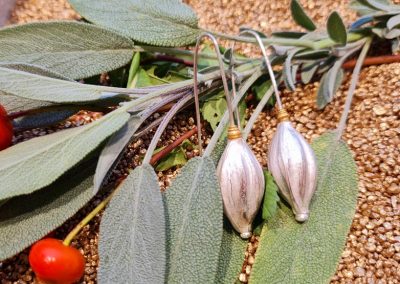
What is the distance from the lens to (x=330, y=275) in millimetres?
842

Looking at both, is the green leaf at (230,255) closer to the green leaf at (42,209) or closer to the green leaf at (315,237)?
the green leaf at (315,237)

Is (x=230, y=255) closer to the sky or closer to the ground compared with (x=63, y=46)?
closer to the ground

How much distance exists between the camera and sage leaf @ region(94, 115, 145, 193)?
812 millimetres

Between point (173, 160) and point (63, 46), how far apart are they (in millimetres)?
308

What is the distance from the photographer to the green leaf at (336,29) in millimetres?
999

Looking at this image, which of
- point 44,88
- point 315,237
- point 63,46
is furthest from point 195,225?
point 63,46

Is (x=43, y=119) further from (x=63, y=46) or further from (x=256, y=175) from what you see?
(x=256, y=175)

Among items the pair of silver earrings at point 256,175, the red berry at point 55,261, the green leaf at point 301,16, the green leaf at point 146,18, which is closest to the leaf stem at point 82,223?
the red berry at point 55,261

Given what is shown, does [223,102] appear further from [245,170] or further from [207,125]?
[245,170]

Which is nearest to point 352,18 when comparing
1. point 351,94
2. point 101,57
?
point 351,94

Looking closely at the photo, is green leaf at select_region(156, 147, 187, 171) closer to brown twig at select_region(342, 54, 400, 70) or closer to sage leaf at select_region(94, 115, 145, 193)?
sage leaf at select_region(94, 115, 145, 193)

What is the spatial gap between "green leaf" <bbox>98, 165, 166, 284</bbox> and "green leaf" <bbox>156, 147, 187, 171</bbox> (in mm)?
202

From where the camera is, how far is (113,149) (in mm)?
854

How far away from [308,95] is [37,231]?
631 mm
